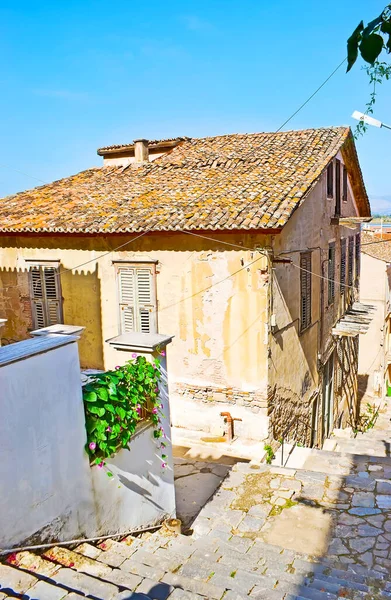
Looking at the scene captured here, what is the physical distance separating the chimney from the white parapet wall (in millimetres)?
11435

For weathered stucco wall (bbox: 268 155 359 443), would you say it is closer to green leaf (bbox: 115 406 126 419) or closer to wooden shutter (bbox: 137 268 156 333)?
wooden shutter (bbox: 137 268 156 333)

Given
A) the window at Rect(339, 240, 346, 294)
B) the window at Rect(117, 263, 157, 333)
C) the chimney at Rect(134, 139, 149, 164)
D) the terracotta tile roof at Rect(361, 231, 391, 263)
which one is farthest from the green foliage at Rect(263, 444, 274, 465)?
the terracotta tile roof at Rect(361, 231, 391, 263)

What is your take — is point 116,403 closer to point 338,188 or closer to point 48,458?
point 48,458

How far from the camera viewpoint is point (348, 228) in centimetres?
1705

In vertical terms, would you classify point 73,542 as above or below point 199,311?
below

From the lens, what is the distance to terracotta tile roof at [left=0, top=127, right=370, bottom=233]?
Answer: 9375 mm

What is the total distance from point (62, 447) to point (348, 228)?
1497cm

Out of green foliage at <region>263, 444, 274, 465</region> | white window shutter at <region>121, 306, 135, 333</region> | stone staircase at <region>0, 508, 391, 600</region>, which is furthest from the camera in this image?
white window shutter at <region>121, 306, 135, 333</region>

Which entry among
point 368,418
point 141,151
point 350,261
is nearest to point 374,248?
point 350,261

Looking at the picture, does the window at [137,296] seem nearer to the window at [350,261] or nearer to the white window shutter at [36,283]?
the white window shutter at [36,283]

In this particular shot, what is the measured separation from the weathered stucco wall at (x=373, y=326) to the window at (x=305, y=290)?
39.2 ft

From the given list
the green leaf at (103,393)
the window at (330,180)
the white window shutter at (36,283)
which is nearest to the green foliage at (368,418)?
the window at (330,180)

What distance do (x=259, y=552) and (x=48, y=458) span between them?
3.08 metres

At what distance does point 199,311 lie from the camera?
985 cm
